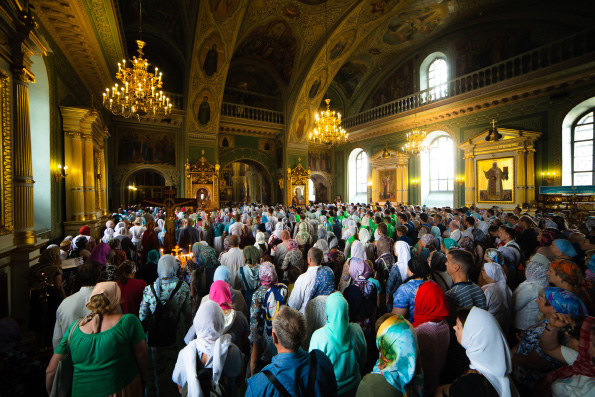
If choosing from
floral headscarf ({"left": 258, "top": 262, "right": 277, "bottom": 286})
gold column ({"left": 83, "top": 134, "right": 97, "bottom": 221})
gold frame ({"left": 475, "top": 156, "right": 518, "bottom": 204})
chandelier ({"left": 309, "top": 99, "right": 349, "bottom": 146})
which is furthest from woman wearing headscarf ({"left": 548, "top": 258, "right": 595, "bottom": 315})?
gold frame ({"left": 475, "top": 156, "right": 518, "bottom": 204})

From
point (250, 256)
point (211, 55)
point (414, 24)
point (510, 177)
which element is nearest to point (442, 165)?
point (510, 177)

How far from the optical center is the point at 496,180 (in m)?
14.0

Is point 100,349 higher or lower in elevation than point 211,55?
lower

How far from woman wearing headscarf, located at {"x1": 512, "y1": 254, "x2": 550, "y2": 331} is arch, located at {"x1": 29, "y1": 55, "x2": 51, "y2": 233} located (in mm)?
8911

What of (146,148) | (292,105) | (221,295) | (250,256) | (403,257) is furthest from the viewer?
(292,105)

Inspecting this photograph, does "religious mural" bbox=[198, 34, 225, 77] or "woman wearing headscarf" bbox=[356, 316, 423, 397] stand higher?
"religious mural" bbox=[198, 34, 225, 77]

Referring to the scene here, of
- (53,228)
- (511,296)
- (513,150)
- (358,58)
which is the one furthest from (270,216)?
(358,58)

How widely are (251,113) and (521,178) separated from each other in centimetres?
1545

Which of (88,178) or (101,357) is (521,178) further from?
(88,178)

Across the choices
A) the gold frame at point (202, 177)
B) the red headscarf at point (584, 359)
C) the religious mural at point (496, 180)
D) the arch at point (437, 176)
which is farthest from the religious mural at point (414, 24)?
the red headscarf at point (584, 359)

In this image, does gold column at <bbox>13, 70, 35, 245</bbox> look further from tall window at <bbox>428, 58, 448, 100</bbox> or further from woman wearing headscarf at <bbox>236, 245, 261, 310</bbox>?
tall window at <bbox>428, 58, 448, 100</bbox>

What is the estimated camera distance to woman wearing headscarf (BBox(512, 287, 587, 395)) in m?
2.10

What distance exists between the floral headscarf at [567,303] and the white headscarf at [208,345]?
2406 mm

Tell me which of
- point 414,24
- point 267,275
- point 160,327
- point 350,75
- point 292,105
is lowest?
point 160,327
